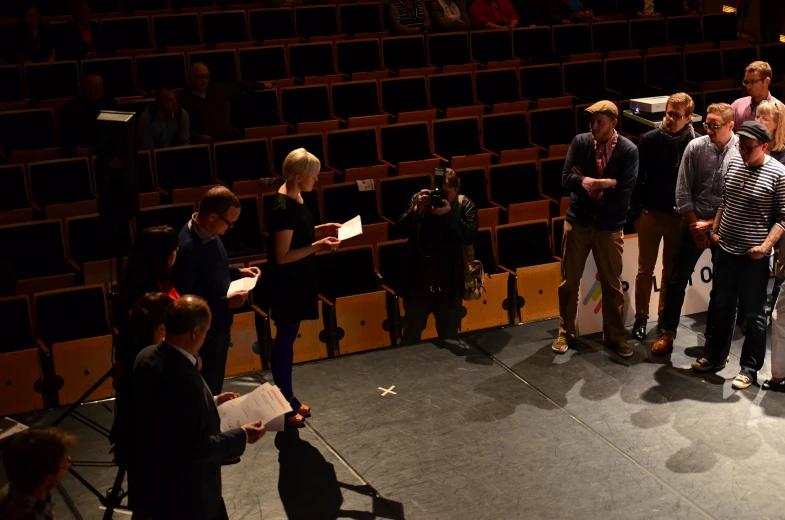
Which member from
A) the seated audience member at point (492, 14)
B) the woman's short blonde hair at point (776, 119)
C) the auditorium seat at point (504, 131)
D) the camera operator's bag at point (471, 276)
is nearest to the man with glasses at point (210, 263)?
the camera operator's bag at point (471, 276)

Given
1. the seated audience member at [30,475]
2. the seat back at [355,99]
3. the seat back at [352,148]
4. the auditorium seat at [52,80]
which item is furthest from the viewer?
the seat back at [355,99]

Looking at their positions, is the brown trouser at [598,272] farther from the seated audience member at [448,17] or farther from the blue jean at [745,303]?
the seated audience member at [448,17]

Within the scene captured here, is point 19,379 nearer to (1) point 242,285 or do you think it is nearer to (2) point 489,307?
(1) point 242,285

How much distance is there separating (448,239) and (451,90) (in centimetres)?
346

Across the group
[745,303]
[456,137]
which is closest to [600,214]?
[745,303]

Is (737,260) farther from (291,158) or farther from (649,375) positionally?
(291,158)

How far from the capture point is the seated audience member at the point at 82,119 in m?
6.92

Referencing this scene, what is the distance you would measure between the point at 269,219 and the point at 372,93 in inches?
159

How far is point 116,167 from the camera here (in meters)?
4.57

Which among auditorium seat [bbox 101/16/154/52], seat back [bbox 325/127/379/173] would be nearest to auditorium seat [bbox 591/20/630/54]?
seat back [bbox 325/127/379/173]

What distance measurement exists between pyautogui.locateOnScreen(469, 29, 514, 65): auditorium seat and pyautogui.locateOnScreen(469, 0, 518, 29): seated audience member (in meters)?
0.61

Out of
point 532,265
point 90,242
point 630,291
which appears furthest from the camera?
point 532,265

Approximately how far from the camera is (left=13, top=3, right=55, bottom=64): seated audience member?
26.5 feet

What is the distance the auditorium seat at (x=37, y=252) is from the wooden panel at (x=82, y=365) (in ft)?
2.36
